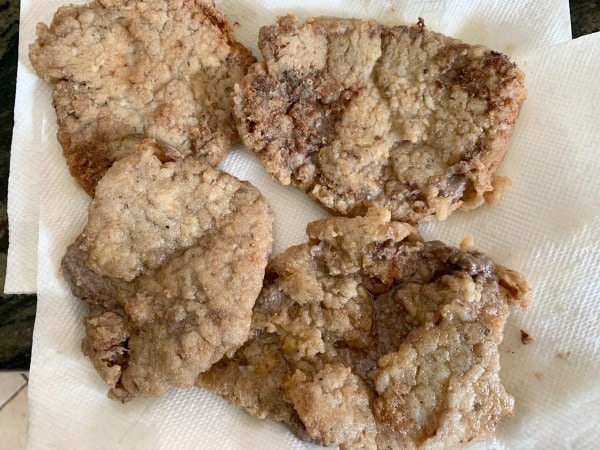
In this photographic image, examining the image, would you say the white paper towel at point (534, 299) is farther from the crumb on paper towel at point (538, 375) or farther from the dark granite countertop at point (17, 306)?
the dark granite countertop at point (17, 306)

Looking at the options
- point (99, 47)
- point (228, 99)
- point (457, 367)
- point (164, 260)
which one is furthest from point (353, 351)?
point (99, 47)

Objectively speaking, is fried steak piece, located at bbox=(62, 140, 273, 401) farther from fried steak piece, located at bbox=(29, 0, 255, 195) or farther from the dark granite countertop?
the dark granite countertop

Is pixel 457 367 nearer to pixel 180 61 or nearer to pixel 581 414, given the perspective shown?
pixel 581 414

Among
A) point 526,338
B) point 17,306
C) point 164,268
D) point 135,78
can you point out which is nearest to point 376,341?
point 526,338

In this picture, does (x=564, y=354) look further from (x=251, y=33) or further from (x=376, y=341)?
(x=251, y=33)

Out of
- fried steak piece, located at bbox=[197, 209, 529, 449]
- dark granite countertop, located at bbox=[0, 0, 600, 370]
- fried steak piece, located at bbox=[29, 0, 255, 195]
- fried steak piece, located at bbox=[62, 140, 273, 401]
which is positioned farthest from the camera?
dark granite countertop, located at bbox=[0, 0, 600, 370]

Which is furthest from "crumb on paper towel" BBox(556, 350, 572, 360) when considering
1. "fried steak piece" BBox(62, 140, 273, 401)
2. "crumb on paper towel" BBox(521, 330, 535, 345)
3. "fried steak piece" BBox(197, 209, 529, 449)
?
"fried steak piece" BBox(62, 140, 273, 401)
